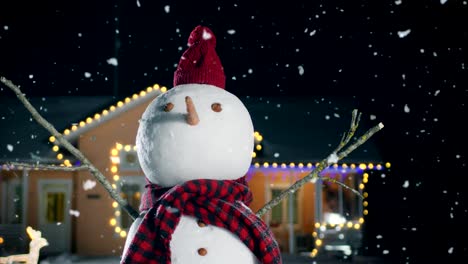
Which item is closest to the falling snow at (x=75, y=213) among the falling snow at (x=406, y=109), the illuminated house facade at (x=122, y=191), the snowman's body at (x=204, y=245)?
the illuminated house facade at (x=122, y=191)

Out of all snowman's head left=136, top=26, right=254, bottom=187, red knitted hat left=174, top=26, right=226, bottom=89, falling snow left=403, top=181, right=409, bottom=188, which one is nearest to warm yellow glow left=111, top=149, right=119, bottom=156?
falling snow left=403, top=181, right=409, bottom=188

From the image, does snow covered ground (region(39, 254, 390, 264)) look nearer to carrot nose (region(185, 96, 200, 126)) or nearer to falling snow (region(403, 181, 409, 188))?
falling snow (region(403, 181, 409, 188))

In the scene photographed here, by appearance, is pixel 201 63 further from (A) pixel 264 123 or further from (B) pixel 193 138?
(A) pixel 264 123

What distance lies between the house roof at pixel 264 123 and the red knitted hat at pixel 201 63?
1084 centimetres

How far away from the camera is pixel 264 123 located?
16.1 metres

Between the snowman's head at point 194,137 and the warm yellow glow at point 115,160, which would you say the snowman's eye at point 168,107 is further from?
the warm yellow glow at point 115,160

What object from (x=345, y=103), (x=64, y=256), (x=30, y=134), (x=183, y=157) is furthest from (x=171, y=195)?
(x=345, y=103)

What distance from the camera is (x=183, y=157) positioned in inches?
125

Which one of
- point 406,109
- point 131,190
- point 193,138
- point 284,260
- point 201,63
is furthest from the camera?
point 406,109

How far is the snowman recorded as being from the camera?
308 centimetres

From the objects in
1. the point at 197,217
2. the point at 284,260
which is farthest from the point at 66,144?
the point at 284,260

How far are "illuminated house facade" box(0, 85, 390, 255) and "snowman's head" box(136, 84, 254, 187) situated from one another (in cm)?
1065

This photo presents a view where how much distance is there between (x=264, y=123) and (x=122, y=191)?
443 centimetres

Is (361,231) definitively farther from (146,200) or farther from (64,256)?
(146,200)
